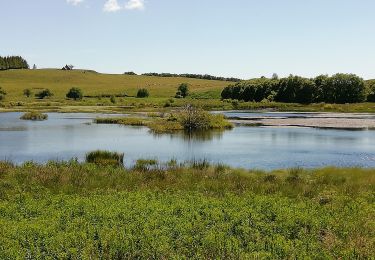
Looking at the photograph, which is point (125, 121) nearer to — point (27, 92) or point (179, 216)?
point (179, 216)

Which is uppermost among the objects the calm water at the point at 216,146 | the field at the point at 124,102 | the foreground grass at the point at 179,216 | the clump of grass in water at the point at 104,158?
the field at the point at 124,102

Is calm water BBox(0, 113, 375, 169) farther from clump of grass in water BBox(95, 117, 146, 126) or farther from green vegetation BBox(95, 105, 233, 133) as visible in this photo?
clump of grass in water BBox(95, 117, 146, 126)

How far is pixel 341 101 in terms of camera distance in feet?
458

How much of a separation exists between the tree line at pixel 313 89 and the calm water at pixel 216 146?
3039 inches

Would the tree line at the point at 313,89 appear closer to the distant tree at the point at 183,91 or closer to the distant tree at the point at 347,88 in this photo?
the distant tree at the point at 347,88

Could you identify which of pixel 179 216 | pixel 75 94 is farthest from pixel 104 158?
pixel 75 94

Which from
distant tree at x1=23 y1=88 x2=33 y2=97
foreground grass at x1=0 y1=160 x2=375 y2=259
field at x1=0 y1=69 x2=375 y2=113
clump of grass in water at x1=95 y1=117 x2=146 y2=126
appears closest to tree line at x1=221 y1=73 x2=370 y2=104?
field at x1=0 y1=69 x2=375 y2=113

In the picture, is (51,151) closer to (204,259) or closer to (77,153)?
(77,153)

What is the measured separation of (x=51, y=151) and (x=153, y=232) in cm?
3164

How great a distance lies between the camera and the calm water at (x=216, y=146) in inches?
1537

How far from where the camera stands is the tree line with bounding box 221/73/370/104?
138m

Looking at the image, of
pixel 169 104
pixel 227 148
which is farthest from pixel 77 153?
pixel 169 104

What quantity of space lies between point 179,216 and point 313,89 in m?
132

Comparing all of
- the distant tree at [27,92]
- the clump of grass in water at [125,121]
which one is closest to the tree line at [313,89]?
the clump of grass in water at [125,121]
